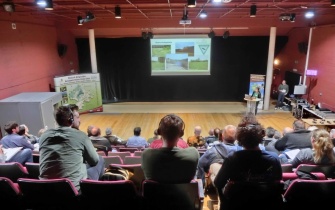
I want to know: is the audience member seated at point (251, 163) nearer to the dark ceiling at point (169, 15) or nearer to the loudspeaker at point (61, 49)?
the dark ceiling at point (169, 15)

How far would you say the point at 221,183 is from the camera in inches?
86.6

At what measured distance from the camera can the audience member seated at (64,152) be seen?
7.59ft

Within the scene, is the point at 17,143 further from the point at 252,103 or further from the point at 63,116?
the point at 252,103

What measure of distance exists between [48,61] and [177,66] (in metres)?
5.54

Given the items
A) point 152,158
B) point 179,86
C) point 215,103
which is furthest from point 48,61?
point 152,158

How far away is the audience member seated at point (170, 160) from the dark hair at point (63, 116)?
2.69ft

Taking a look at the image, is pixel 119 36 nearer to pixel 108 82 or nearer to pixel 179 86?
pixel 108 82

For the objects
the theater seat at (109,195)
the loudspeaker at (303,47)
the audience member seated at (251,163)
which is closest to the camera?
the audience member seated at (251,163)

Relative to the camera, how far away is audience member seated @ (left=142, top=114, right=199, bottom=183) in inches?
83.9

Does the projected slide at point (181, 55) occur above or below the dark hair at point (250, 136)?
above

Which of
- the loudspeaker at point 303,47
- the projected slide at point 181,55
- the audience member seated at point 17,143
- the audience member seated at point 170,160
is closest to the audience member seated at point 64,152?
the audience member seated at point 170,160

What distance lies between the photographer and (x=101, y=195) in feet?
7.57

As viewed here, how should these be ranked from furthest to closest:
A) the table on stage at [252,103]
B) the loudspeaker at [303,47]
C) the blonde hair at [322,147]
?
the loudspeaker at [303,47], the table on stage at [252,103], the blonde hair at [322,147]

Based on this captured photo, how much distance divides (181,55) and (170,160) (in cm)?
1045
